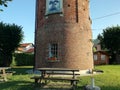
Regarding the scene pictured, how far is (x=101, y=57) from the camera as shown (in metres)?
53.7

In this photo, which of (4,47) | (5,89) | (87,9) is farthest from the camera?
(4,47)

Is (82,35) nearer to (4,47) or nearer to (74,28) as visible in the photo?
(74,28)

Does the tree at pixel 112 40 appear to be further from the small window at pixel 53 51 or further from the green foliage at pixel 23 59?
the small window at pixel 53 51

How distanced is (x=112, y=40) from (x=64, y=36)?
105 feet

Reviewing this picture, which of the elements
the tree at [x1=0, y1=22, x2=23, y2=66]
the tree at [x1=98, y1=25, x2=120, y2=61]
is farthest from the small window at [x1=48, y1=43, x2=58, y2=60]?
the tree at [x1=98, y1=25, x2=120, y2=61]

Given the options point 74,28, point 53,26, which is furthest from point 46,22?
point 74,28

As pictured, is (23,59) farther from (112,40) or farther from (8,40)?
(112,40)

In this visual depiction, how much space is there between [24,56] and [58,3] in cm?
2170

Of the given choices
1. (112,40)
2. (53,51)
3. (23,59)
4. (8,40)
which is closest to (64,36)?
(53,51)

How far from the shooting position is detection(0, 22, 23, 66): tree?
35156 millimetres

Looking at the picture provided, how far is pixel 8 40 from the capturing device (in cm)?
3531

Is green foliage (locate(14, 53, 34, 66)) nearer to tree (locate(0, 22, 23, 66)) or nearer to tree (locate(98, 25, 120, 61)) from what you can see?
tree (locate(0, 22, 23, 66))

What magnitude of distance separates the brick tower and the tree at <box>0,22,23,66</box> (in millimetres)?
14249

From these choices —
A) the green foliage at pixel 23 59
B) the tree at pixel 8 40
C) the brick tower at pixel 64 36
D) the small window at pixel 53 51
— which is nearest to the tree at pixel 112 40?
the green foliage at pixel 23 59
